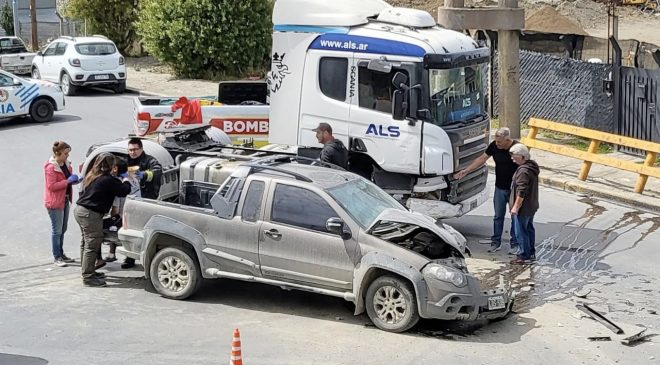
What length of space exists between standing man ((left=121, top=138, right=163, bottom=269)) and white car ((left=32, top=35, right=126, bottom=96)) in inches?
628

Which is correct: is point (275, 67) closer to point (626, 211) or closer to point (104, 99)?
point (626, 211)

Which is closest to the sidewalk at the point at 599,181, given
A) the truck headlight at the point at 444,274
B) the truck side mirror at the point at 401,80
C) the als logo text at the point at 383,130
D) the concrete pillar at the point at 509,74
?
the concrete pillar at the point at 509,74

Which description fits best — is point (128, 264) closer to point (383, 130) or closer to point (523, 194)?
point (383, 130)

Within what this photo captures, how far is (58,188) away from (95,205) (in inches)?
38.8

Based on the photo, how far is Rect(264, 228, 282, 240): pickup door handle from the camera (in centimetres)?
1042

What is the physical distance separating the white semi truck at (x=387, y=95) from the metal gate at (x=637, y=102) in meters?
6.91

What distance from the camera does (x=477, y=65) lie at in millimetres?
13945

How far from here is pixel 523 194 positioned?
12445 millimetres

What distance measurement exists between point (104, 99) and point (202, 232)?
58.4 ft

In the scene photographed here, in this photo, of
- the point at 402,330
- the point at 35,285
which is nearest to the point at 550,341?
the point at 402,330

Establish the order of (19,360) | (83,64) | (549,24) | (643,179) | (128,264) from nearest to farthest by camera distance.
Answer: (19,360)
(128,264)
(643,179)
(83,64)
(549,24)

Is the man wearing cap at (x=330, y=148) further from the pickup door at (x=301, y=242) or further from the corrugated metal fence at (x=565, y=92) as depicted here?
the corrugated metal fence at (x=565, y=92)

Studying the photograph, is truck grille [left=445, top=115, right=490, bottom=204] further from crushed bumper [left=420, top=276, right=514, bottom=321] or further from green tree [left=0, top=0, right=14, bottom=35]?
green tree [left=0, top=0, right=14, bottom=35]

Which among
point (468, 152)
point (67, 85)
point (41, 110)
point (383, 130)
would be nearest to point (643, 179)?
point (468, 152)
